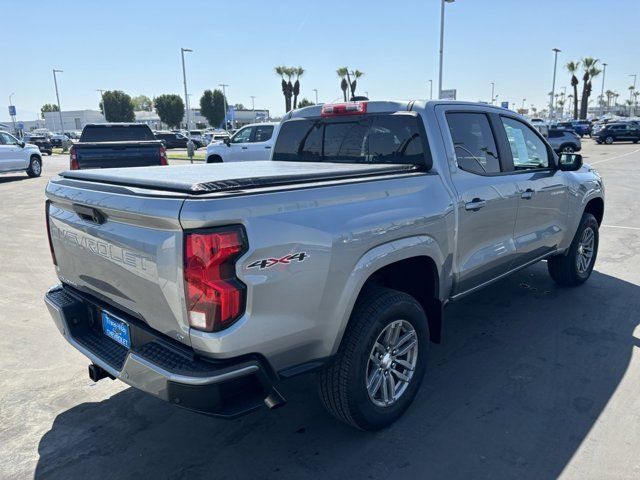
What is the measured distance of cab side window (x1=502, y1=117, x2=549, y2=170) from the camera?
4457 millimetres

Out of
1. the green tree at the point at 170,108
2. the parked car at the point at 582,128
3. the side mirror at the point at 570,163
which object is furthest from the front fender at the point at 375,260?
the green tree at the point at 170,108

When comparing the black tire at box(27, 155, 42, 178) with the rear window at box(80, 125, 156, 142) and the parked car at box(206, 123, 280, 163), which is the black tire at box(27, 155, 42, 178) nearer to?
the parked car at box(206, 123, 280, 163)

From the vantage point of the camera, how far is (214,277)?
2162 mm

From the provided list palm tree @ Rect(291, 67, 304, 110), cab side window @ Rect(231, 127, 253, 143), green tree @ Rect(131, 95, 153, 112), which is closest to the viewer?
cab side window @ Rect(231, 127, 253, 143)

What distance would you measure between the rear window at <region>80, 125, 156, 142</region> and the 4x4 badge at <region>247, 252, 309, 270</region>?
12.1 m

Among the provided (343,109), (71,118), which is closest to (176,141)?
(343,109)

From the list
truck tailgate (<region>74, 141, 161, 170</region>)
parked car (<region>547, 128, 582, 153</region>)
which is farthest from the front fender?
parked car (<region>547, 128, 582, 153</region>)

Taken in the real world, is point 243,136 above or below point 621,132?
above

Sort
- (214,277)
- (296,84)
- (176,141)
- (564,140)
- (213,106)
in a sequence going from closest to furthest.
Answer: (214,277) < (564,140) < (176,141) < (296,84) < (213,106)

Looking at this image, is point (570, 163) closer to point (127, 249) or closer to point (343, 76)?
point (127, 249)

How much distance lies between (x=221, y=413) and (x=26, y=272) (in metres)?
5.39

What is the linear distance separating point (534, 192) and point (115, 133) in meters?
11.7

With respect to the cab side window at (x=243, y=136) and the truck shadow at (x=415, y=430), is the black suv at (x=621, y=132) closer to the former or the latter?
the cab side window at (x=243, y=136)

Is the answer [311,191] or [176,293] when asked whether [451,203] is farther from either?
[176,293]
